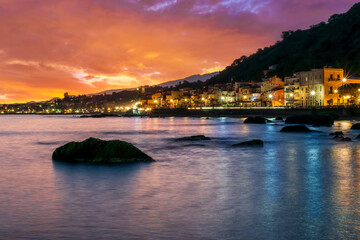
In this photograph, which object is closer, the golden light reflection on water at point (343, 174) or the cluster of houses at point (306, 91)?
the golden light reflection on water at point (343, 174)

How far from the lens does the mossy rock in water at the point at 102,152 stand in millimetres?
20594

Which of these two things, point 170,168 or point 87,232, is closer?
point 87,232

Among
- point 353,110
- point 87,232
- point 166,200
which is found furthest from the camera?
point 353,110

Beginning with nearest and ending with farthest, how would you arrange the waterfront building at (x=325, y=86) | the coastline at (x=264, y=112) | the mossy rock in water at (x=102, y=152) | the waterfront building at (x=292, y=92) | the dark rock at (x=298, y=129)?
the mossy rock in water at (x=102, y=152), the dark rock at (x=298, y=129), the coastline at (x=264, y=112), the waterfront building at (x=325, y=86), the waterfront building at (x=292, y=92)

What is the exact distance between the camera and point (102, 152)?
2083 centimetres

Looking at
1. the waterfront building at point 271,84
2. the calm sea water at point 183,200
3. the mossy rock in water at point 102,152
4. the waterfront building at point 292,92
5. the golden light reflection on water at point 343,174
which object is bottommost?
the golden light reflection on water at point 343,174

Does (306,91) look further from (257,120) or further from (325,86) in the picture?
(257,120)

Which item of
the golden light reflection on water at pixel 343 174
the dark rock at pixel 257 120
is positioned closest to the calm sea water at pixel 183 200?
the golden light reflection on water at pixel 343 174

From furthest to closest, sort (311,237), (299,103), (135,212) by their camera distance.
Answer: (299,103) → (135,212) → (311,237)

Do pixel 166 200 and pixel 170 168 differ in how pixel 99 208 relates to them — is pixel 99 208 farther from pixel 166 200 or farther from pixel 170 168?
pixel 170 168

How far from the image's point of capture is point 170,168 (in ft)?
67.9

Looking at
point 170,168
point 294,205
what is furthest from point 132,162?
point 294,205

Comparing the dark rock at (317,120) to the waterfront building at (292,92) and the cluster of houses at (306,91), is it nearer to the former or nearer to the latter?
the cluster of houses at (306,91)

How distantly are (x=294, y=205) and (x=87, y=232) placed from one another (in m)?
6.51
